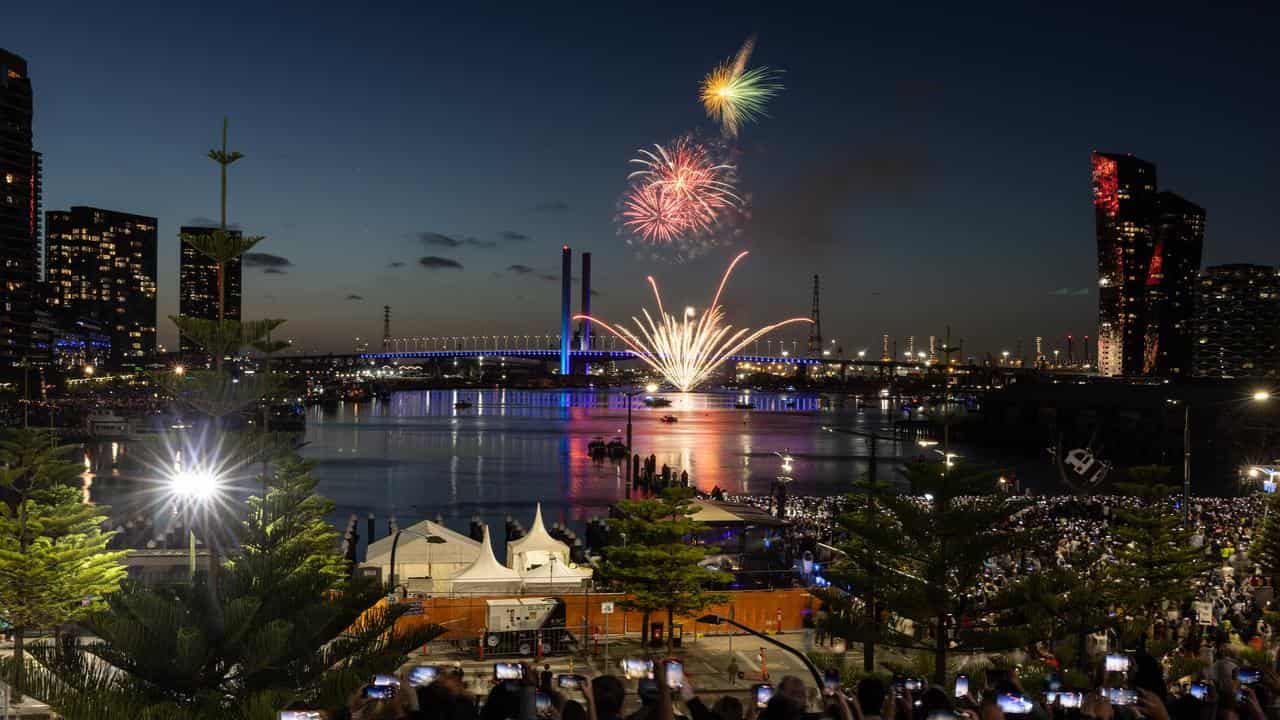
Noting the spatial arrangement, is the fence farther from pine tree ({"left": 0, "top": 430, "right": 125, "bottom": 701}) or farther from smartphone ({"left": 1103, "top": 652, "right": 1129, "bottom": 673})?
smartphone ({"left": 1103, "top": 652, "right": 1129, "bottom": 673})

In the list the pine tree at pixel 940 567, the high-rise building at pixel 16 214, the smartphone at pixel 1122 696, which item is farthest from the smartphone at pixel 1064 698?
the high-rise building at pixel 16 214

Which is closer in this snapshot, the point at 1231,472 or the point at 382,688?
the point at 382,688

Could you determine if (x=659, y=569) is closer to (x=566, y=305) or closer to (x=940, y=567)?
(x=940, y=567)

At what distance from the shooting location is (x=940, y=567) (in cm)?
1312

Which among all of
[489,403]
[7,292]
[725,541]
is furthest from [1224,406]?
[7,292]

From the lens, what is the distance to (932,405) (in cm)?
15188

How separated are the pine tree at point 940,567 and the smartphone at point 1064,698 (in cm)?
456

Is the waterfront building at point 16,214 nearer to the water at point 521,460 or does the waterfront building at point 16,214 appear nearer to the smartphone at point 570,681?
→ the water at point 521,460

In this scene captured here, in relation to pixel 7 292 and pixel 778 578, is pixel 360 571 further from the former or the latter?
pixel 7 292

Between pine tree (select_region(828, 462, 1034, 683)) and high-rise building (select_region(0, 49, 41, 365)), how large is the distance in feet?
397

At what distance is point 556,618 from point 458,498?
1340 inches

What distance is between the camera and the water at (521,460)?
47.4 m

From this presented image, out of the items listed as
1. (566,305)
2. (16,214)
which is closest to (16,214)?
(16,214)

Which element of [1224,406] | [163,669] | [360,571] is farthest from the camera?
[1224,406]
